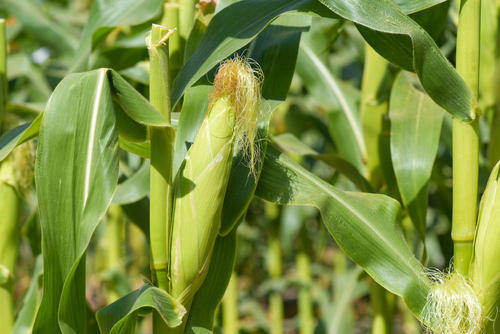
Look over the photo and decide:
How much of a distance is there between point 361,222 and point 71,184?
18.3 inches

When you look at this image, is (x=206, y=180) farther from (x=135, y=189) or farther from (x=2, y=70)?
(x=2, y=70)

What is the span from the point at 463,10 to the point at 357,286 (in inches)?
51.9

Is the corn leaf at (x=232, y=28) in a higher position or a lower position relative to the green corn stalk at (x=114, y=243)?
higher

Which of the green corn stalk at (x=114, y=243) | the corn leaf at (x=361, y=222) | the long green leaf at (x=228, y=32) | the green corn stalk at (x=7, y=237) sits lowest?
the green corn stalk at (x=114, y=243)

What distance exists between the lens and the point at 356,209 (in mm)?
1002

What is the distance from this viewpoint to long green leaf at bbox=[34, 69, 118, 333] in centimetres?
82

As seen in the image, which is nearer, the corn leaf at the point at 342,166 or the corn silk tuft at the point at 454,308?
the corn silk tuft at the point at 454,308

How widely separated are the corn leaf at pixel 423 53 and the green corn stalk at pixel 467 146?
0.10 ft

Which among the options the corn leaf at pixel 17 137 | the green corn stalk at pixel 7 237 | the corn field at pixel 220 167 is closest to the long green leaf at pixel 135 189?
the corn field at pixel 220 167

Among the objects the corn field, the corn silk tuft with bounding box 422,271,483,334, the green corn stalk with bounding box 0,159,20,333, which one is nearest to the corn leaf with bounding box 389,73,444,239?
the corn field

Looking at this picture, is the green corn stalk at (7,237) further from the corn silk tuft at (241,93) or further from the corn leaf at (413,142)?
the corn leaf at (413,142)

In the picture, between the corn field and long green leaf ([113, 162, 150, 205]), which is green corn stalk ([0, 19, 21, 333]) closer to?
the corn field

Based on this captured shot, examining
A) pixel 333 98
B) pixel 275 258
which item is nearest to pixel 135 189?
pixel 333 98

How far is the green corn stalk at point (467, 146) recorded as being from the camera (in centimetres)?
93
